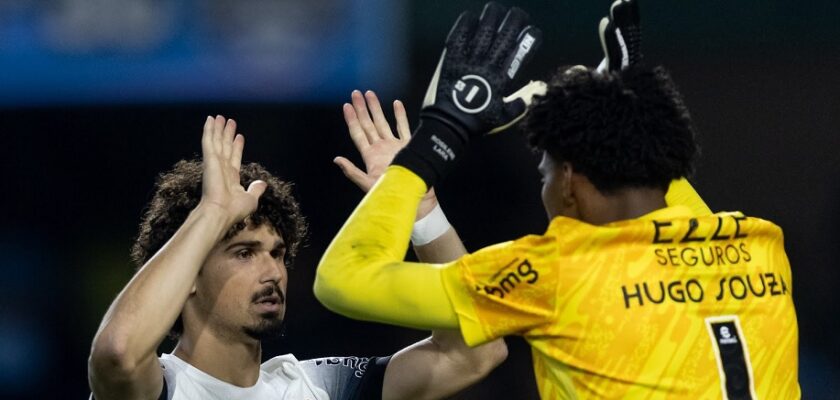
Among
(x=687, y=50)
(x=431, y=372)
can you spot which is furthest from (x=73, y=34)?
(x=431, y=372)

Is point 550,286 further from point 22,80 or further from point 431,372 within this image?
point 22,80

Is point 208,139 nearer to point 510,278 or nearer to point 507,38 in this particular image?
point 507,38

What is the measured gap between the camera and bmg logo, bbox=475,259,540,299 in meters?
2.96

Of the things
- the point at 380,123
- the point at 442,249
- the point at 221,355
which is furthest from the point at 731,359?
the point at 221,355

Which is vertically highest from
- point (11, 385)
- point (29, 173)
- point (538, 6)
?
point (538, 6)

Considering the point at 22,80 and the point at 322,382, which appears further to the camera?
the point at 22,80

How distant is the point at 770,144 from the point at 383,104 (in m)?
2.25

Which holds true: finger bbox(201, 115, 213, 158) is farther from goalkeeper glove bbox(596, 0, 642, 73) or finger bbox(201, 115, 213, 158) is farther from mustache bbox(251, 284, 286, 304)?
goalkeeper glove bbox(596, 0, 642, 73)

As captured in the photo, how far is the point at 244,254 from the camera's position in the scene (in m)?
4.08

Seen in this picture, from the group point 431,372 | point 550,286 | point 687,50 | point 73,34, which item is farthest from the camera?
point 687,50

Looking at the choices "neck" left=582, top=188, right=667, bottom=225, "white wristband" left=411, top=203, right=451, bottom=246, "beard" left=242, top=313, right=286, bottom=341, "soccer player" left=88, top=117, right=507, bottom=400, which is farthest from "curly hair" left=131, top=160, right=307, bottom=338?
"neck" left=582, top=188, right=667, bottom=225

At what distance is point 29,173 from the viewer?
24.9 ft

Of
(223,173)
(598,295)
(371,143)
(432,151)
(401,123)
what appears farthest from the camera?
(401,123)

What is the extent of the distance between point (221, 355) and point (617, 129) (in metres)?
1.54
